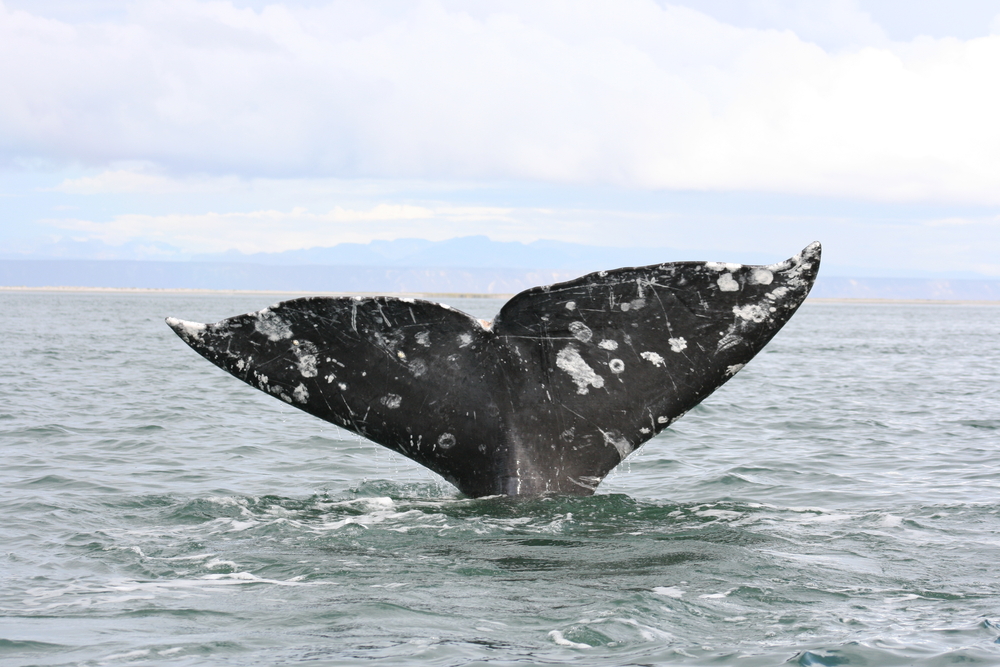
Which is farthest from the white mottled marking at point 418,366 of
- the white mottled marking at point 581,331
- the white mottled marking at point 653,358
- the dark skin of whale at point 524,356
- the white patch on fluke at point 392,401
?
the white mottled marking at point 653,358

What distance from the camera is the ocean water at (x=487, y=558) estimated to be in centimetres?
389

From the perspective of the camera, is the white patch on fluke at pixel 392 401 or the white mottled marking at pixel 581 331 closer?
the white mottled marking at pixel 581 331

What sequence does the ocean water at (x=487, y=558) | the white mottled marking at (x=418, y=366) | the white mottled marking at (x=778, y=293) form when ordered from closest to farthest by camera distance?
the ocean water at (x=487, y=558) → the white mottled marking at (x=778, y=293) → the white mottled marking at (x=418, y=366)

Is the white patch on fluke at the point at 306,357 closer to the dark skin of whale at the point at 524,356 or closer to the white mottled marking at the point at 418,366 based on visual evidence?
the dark skin of whale at the point at 524,356

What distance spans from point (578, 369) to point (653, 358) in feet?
1.23

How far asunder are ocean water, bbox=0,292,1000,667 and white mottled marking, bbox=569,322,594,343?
1062mm

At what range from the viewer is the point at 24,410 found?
497 inches

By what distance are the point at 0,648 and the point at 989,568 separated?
4450mm

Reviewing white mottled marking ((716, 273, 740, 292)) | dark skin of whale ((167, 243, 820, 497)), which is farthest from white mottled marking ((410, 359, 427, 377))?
white mottled marking ((716, 273, 740, 292))

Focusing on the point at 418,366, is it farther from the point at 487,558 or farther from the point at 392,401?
the point at 487,558

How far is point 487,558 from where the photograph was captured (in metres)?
5.04

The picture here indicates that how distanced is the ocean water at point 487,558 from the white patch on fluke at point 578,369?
81 centimetres

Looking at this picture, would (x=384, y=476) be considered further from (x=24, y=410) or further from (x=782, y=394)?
(x=782, y=394)

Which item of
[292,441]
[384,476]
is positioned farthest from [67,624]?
[292,441]
